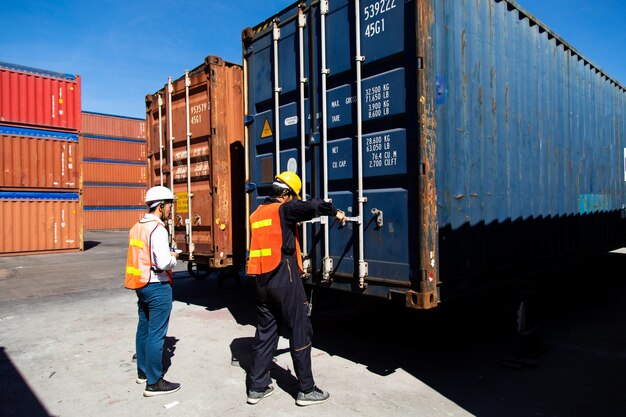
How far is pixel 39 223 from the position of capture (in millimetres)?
16516

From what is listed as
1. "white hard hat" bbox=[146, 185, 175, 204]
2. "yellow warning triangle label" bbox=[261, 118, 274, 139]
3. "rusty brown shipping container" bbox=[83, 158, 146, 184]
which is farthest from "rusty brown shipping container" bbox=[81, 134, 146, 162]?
"white hard hat" bbox=[146, 185, 175, 204]

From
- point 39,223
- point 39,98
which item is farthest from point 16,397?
point 39,98

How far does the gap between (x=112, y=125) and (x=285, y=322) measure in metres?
33.0

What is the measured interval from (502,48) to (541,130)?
141 centimetres

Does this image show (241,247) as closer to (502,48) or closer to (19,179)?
(502,48)

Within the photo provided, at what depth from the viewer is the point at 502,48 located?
493 centimetres

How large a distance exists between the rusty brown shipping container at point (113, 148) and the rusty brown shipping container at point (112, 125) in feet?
1.31

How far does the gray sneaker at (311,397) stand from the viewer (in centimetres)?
371

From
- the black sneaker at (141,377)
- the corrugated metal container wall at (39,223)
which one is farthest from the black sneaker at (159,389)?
the corrugated metal container wall at (39,223)

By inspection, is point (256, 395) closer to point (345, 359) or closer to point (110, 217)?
point (345, 359)

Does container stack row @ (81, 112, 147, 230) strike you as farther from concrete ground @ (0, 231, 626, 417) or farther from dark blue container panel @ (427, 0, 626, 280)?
dark blue container panel @ (427, 0, 626, 280)

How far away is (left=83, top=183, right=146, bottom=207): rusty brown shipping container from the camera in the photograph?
31.8m

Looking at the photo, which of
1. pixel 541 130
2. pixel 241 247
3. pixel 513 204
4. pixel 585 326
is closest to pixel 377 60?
pixel 513 204

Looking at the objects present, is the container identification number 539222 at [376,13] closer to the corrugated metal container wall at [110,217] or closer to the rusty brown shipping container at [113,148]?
the rusty brown shipping container at [113,148]
